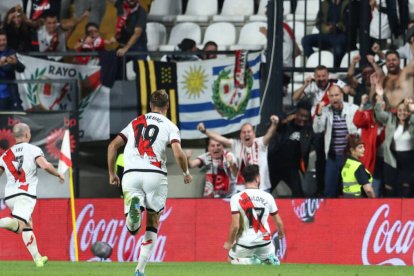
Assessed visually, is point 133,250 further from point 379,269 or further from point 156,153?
point 156,153

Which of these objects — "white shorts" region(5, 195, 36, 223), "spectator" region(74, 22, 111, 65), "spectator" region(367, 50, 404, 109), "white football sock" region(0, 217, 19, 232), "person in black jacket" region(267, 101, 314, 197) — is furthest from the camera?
"spectator" region(74, 22, 111, 65)

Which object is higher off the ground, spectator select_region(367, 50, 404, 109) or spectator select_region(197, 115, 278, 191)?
spectator select_region(367, 50, 404, 109)

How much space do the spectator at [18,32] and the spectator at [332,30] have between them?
15.3ft

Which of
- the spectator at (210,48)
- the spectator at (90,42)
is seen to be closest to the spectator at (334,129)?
the spectator at (210,48)

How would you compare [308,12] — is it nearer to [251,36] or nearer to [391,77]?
[251,36]

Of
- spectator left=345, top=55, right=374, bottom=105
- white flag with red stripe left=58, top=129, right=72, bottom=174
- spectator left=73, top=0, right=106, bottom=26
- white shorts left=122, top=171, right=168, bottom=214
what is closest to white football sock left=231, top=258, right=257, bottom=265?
white shorts left=122, top=171, right=168, bottom=214

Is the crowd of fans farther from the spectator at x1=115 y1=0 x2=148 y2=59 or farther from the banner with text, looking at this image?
the banner with text

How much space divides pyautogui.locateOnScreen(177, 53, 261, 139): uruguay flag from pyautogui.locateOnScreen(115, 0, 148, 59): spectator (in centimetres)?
101

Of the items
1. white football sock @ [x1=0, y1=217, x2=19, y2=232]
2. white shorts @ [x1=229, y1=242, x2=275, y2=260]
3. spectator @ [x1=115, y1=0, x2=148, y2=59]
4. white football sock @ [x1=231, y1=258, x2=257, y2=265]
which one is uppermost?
spectator @ [x1=115, y1=0, x2=148, y2=59]

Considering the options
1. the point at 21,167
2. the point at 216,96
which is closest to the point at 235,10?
the point at 216,96

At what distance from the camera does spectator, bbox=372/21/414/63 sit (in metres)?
21.4

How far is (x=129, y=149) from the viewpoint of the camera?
1495 cm

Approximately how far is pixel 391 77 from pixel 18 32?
6.41m

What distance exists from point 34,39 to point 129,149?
8.84 meters
